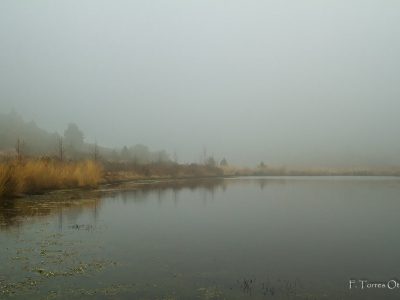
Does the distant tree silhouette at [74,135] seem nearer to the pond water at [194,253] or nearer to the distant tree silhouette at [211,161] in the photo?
the distant tree silhouette at [211,161]

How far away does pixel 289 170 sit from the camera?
81.4 m

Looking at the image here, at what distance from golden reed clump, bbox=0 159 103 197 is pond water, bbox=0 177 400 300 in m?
2.78

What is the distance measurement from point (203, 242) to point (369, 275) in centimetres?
562

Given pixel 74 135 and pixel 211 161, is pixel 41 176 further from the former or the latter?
pixel 74 135

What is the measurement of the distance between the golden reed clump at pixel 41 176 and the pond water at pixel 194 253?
109 inches

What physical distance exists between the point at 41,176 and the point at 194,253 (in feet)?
68.5

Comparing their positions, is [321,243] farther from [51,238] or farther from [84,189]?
→ [84,189]

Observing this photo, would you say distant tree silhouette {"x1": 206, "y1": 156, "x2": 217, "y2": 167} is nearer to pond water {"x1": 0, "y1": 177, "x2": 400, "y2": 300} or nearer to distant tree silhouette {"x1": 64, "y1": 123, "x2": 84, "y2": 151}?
distant tree silhouette {"x1": 64, "y1": 123, "x2": 84, "y2": 151}

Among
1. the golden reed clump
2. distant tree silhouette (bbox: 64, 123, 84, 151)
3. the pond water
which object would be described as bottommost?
the pond water

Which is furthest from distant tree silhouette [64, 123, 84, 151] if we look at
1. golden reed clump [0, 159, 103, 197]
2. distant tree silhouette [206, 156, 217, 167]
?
golden reed clump [0, 159, 103, 197]

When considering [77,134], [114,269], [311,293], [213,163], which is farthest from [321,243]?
[77,134]

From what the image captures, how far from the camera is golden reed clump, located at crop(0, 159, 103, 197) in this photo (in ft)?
79.1

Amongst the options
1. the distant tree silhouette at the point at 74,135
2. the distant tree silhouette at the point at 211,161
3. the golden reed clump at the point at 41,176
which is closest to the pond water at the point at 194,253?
the golden reed clump at the point at 41,176

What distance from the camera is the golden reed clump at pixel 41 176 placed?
24.1m
